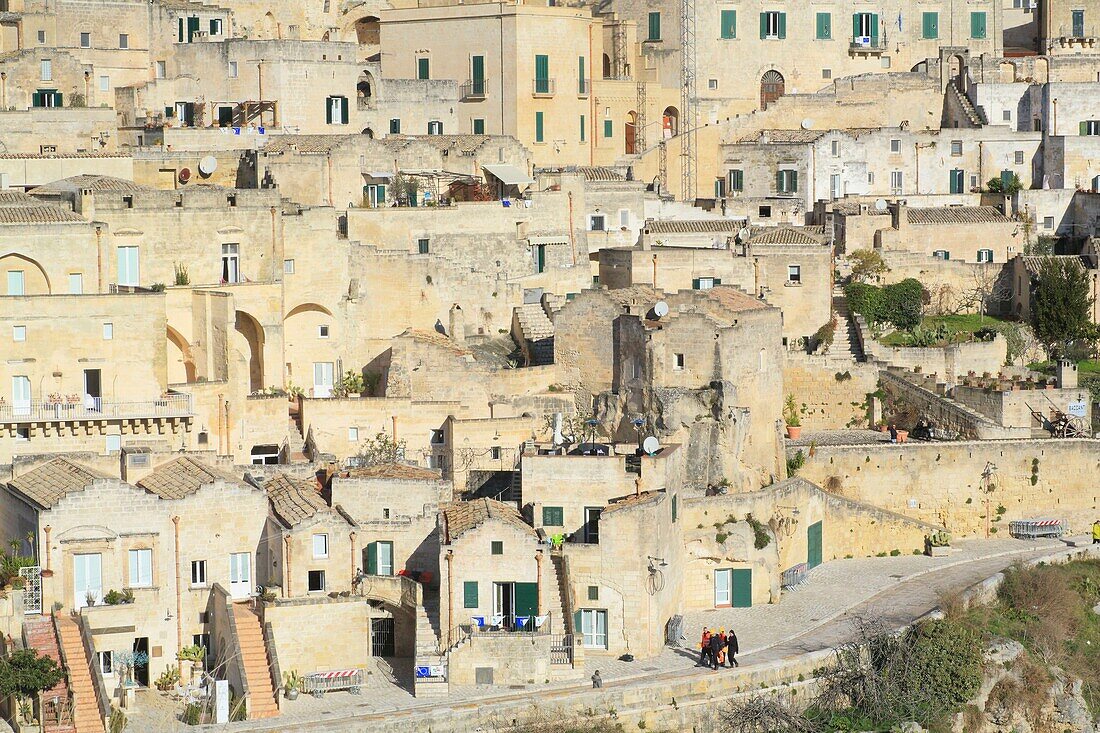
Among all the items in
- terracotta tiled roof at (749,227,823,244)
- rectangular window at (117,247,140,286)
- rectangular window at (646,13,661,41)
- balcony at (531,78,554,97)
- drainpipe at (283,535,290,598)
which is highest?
rectangular window at (646,13,661,41)

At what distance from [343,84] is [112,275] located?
12271 millimetres

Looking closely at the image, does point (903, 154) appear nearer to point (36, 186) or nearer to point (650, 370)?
point (650, 370)

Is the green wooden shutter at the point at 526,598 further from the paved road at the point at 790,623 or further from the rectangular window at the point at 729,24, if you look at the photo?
the rectangular window at the point at 729,24

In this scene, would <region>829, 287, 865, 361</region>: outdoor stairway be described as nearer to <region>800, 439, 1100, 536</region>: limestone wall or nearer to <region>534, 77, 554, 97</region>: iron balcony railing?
<region>800, 439, 1100, 536</region>: limestone wall

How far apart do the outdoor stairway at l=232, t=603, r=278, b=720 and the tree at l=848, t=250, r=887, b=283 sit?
69.4 ft

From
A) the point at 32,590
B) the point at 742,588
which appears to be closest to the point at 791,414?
the point at 742,588

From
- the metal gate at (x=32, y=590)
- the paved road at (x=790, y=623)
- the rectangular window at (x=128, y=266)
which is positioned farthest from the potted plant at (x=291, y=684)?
the rectangular window at (x=128, y=266)

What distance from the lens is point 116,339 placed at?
1977 inches

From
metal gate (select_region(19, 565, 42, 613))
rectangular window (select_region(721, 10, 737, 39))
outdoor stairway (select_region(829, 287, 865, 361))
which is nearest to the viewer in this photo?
metal gate (select_region(19, 565, 42, 613))

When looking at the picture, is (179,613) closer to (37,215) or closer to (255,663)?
(255,663)

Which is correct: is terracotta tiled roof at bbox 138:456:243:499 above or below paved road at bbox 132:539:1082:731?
above

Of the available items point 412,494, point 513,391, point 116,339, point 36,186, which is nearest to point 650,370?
point 513,391

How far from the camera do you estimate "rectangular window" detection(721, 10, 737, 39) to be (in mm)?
69188

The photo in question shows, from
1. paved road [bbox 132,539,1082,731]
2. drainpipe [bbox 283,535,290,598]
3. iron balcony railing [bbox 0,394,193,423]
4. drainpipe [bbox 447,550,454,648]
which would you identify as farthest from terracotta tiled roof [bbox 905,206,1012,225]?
drainpipe [bbox 283,535,290,598]
